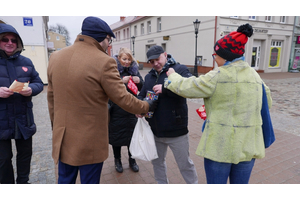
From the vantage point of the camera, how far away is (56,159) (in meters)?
1.76

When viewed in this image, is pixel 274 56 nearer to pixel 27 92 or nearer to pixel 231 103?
pixel 231 103

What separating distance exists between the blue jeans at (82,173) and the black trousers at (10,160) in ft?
3.06

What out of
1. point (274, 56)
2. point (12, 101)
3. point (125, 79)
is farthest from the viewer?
point (274, 56)

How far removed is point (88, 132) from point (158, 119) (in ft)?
2.77

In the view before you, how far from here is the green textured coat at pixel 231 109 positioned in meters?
1.50

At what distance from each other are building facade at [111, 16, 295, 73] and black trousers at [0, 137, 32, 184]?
51.9 feet

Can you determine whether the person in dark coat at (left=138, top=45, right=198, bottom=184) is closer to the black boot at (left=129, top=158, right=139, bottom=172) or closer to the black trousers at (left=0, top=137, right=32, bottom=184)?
the black boot at (left=129, top=158, right=139, bottom=172)

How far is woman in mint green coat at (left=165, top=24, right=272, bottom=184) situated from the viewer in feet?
4.93

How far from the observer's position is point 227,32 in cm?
1609

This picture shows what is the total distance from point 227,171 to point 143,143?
982mm

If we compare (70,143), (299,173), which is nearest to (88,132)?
(70,143)

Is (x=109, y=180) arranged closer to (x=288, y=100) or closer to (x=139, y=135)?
(x=139, y=135)

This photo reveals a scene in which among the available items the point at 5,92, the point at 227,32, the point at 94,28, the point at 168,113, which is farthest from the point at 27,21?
the point at 227,32

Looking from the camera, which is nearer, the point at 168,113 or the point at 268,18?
the point at 168,113
